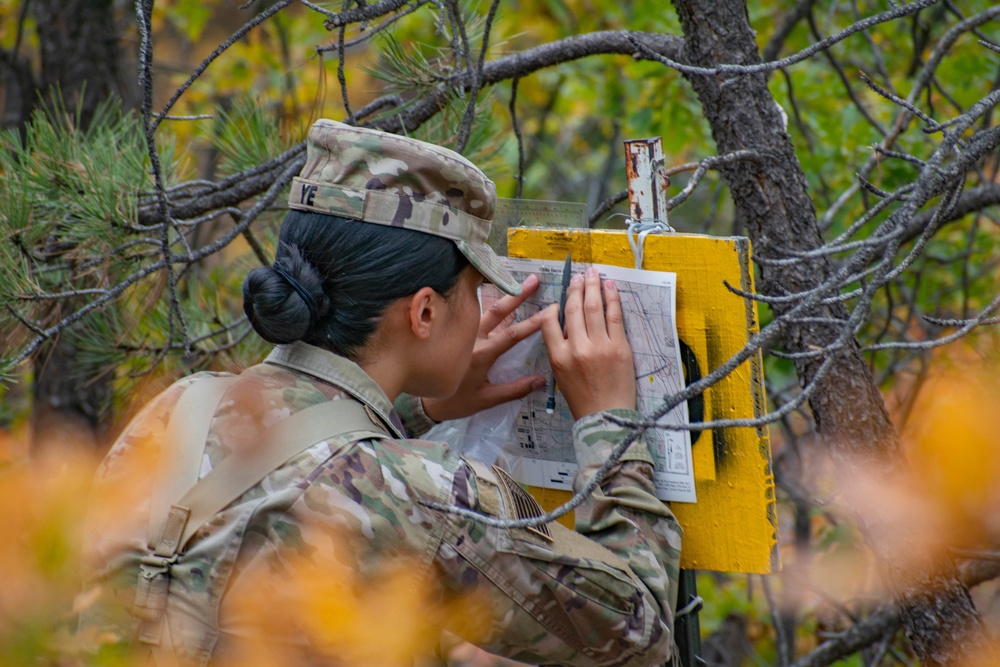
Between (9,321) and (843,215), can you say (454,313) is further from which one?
(843,215)

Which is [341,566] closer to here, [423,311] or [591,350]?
[423,311]

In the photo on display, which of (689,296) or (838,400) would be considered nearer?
(689,296)

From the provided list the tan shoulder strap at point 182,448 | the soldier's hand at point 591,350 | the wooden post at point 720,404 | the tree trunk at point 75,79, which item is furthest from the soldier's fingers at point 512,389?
the tree trunk at point 75,79

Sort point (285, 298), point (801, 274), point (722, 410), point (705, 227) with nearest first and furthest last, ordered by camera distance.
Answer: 1. point (285, 298)
2. point (722, 410)
3. point (801, 274)
4. point (705, 227)

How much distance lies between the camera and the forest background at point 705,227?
1.34 m

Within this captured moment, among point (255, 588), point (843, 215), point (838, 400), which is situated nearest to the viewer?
point (255, 588)

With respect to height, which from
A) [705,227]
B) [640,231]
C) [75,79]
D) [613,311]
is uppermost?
[75,79]

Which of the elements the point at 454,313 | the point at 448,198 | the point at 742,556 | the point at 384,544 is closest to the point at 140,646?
the point at 384,544

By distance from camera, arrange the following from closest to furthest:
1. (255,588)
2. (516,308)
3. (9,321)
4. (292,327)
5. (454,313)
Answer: (255,588) < (292,327) < (454,313) < (516,308) < (9,321)

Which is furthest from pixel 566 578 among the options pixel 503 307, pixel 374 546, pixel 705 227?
pixel 705 227

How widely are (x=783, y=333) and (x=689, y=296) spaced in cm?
43

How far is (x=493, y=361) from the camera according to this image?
1.67 metres

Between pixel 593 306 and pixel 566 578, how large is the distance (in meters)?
0.47

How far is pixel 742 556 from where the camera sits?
59.0 inches
